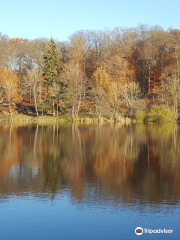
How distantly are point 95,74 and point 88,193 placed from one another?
4837cm

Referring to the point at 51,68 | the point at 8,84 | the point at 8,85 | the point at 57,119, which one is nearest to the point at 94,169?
the point at 57,119

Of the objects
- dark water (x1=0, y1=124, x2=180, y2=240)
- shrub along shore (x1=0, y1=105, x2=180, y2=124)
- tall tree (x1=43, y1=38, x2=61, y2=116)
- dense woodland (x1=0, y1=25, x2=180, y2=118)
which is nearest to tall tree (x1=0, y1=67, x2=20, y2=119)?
dense woodland (x1=0, y1=25, x2=180, y2=118)

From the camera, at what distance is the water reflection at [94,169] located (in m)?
13.0

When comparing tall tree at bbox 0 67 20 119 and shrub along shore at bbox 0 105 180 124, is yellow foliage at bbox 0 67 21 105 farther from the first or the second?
shrub along shore at bbox 0 105 180 124

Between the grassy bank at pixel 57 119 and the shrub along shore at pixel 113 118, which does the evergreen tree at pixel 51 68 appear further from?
the shrub along shore at pixel 113 118

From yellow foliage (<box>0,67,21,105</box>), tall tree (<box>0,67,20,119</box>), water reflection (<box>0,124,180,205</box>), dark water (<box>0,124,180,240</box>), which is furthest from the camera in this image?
yellow foliage (<box>0,67,21,105</box>)

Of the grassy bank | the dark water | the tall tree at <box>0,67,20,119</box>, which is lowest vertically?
the dark water

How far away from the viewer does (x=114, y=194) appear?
12773mm

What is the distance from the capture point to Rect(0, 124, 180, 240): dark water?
984 centimetres

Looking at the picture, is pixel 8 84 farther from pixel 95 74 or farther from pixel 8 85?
pixel 95 74

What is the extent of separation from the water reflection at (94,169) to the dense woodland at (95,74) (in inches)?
1061

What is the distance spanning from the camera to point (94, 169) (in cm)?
1753

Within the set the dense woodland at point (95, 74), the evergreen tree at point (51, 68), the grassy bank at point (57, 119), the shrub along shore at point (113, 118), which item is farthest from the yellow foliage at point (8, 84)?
the evergreen tree at point (51, 68)

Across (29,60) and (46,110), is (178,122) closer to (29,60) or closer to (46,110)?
(46,110)
